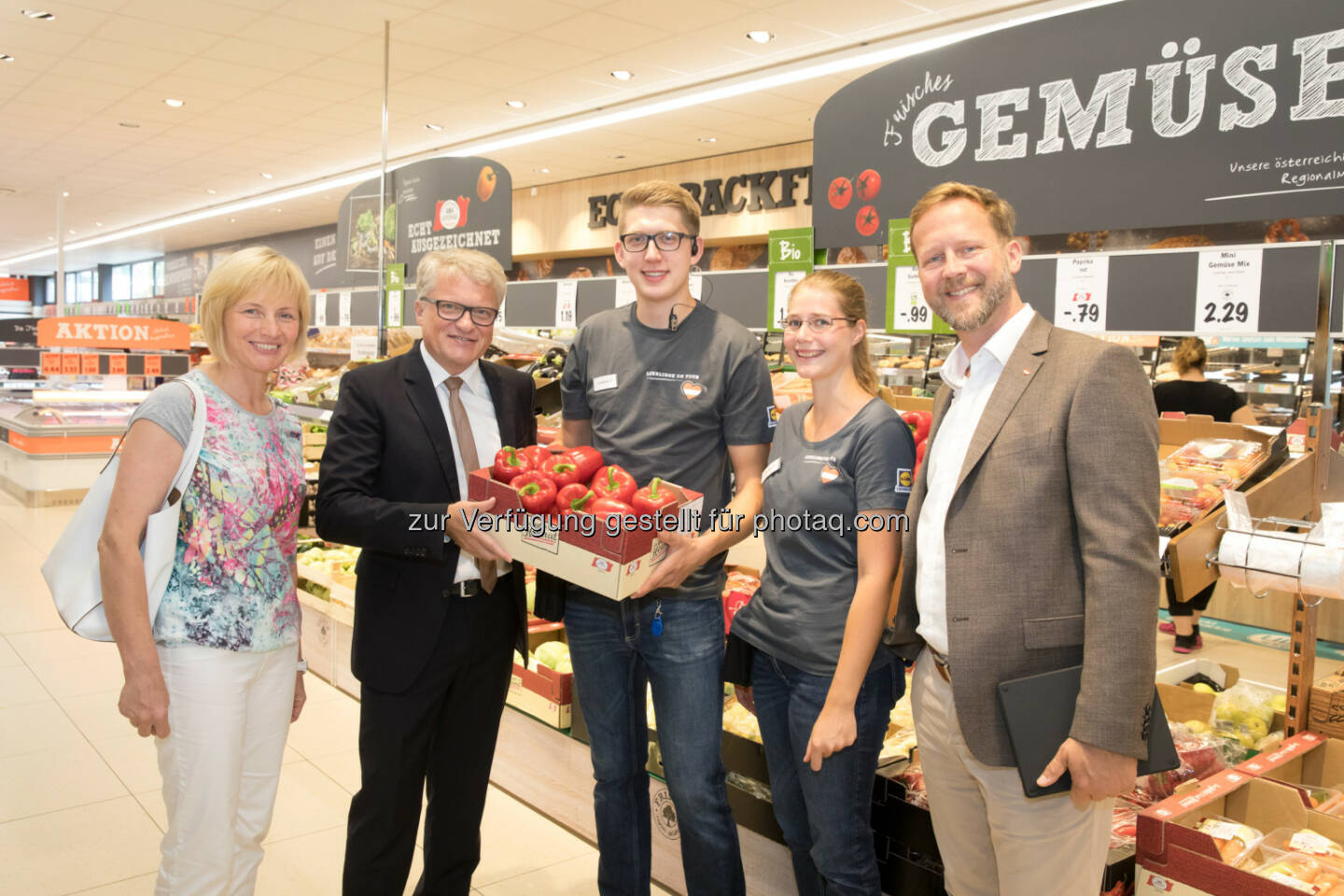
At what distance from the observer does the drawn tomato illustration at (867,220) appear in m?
2.91

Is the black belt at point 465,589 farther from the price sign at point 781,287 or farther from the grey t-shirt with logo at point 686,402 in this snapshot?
the price sign at point 781,287

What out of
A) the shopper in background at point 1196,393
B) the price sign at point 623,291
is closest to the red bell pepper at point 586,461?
the price sign at point 623,291

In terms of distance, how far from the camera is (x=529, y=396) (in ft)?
7.73

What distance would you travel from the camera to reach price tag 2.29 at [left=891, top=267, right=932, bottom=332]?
3.02 metres

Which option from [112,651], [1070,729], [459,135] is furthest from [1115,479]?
[459,135]

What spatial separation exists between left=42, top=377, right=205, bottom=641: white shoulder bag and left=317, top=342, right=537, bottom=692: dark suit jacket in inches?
11.7

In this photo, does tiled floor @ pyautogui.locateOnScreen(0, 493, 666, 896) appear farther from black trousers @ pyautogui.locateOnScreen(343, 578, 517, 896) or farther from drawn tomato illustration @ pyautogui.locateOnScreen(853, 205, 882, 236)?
drawn tomato illustration @ pyautogui.locateOnScreen(853, 205, 882, 236)

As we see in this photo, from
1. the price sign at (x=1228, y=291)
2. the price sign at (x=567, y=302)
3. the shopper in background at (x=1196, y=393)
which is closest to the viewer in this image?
the price sign at (x=1228, y=291)

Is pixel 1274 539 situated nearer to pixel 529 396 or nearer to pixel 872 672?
pixel 872 672

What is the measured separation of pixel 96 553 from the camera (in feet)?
6.19

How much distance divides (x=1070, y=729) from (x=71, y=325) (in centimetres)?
1045

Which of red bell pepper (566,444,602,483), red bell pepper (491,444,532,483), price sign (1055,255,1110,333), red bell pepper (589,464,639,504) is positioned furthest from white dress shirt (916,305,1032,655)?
price sign (1055,255,1110,333)

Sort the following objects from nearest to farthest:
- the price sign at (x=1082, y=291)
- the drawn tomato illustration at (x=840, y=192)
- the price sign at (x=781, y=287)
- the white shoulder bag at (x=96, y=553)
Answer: the white shoulder bag at (x=96, y=553)
the price sign at (x=1082, y=291)
the drawn tomato illustration at (x=840, y=192)
the price sign at (x=781, y=287)

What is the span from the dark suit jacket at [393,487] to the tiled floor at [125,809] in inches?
44.5
